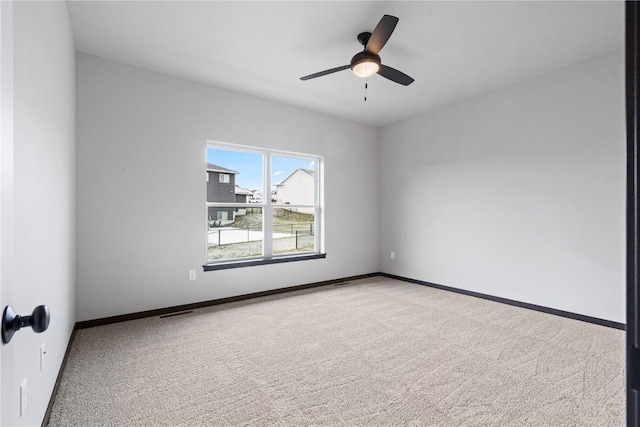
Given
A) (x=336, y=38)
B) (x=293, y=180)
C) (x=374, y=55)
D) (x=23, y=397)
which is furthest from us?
(x=293, y=180)

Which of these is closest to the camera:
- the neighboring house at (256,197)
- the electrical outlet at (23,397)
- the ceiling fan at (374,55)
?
the electrical outlet at (23,397)

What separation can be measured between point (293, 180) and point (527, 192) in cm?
309

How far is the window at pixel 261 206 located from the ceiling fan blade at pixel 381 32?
2.24 metres

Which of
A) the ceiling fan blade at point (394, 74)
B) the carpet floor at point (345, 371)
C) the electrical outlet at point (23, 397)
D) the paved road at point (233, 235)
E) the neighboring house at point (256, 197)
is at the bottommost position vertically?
the carpet floor at point (345, 371)

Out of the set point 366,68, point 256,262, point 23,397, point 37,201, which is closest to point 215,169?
point 256,262

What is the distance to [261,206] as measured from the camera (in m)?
4.47

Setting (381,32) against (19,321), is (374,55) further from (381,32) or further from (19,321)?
(19,321)

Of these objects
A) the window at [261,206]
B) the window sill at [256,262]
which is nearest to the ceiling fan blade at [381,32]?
the window at [261,206]

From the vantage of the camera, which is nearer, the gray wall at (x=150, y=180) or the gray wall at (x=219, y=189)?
the gray wall at (x=150, y=180)

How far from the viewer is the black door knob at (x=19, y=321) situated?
68cm

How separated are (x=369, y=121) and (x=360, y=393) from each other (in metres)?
4.40

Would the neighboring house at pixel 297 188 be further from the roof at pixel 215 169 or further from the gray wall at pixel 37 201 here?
the gray wall at pixel 37 201

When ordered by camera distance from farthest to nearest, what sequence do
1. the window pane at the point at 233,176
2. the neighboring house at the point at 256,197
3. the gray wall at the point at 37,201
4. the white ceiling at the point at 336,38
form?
the neighboring house at the point at 256,197 < the window pane at the point at 233,176 < the white ceiling at the point at 336,38 < the gray wall at the point at 37,201

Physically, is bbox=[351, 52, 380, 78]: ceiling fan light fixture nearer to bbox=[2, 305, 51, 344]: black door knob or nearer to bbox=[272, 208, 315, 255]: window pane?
bbox=[272, 208, 315, 255]: window pane
